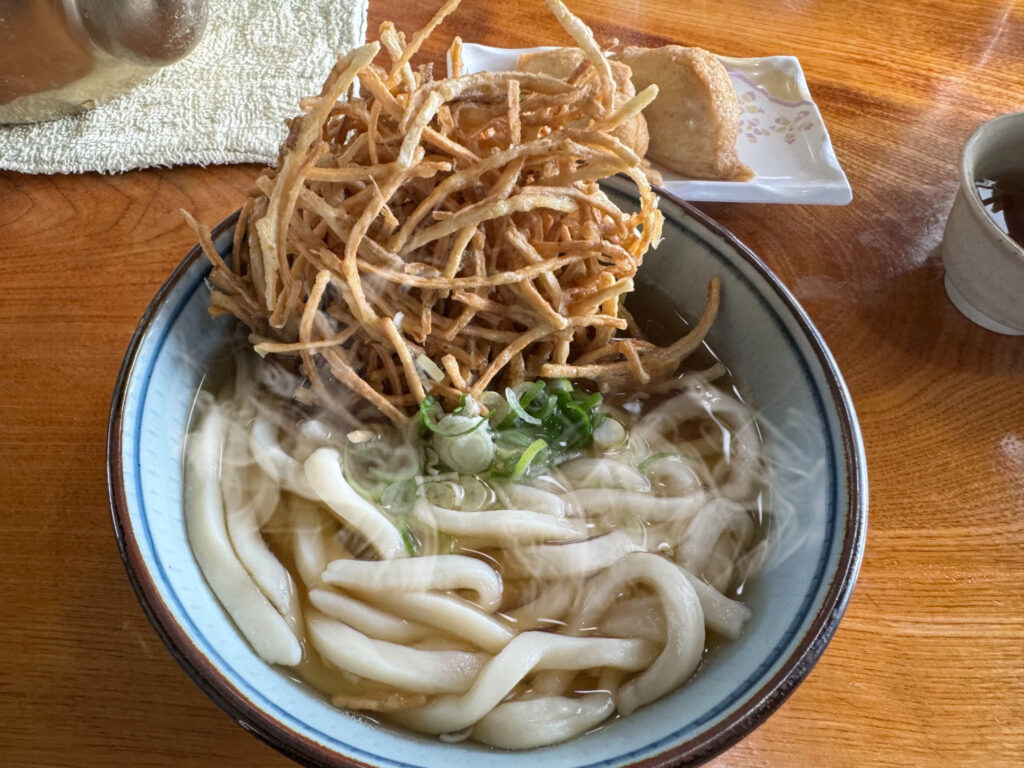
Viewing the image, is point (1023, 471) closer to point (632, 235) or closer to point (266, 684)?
point (632, 235)

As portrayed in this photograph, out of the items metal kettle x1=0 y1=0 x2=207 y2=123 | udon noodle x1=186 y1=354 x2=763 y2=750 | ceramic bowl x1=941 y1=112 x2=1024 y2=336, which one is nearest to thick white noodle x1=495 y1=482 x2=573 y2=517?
udon noodle x1=186 y1=354 x2=763 y2=750

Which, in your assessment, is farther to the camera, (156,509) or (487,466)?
(487,466)

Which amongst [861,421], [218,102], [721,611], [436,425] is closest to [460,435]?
[436,425]

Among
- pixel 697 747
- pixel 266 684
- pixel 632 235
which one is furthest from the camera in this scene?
pixel 632 235

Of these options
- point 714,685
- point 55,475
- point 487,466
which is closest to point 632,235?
point 487,466

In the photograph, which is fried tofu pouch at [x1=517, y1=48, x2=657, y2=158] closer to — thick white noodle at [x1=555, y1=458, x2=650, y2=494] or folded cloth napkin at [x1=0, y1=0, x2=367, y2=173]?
folded cloth napkin at [x1=0, y1=0, x2=367, y2=173]
